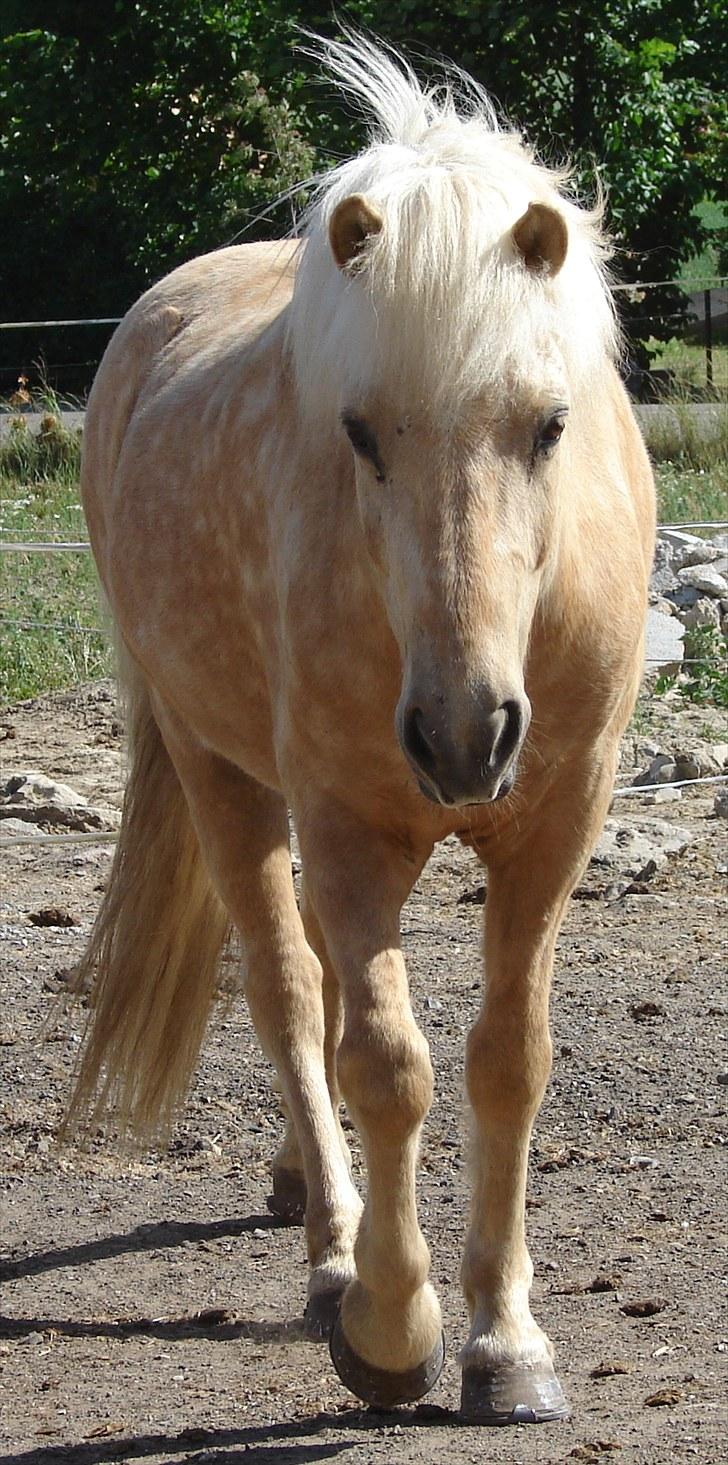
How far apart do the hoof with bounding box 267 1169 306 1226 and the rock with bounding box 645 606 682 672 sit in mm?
3938

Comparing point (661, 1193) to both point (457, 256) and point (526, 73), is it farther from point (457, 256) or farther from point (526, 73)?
point (526, 73)

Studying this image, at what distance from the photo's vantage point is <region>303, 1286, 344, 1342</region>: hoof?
311cm

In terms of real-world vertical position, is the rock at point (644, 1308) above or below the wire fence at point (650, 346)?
below

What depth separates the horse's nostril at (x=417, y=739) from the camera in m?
2.23

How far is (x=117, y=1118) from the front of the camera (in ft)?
12.9

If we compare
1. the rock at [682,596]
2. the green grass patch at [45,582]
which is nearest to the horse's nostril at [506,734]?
the green grass patch at [45,582]

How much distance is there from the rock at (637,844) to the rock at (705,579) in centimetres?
277

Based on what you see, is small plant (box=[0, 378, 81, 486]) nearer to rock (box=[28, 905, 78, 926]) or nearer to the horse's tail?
rock (box=[28, 905, 78, 926])

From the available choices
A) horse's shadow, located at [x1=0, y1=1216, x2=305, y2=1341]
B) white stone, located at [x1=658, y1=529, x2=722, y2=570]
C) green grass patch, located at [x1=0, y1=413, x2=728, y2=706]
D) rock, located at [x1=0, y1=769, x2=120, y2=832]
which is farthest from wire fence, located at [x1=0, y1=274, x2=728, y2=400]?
horse's shadow, located at [x1=0, y1=1216, x2=305, y2=1341]

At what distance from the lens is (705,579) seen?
8523 millimetres

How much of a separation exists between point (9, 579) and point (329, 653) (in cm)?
714

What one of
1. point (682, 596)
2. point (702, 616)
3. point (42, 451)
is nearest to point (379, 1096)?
point (702, 616)

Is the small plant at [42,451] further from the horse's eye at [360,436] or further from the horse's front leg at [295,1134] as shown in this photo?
the horse's eye at [360,436]

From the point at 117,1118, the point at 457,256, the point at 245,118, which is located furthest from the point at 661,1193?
the point at 245,118
